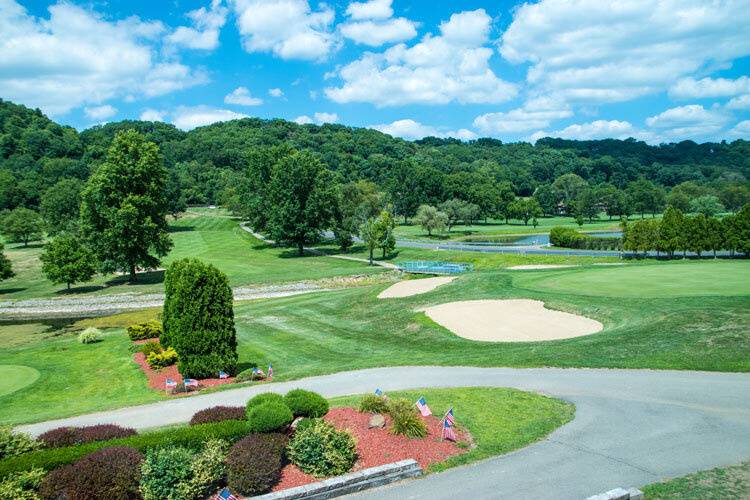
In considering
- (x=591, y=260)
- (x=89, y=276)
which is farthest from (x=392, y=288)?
(x=89, y=276)

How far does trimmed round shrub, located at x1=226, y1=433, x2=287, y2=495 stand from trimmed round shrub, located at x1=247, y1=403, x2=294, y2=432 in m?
0.47

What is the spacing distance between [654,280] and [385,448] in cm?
2638

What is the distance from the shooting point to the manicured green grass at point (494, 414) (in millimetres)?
11805

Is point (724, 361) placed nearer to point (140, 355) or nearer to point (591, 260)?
point (140, 355)

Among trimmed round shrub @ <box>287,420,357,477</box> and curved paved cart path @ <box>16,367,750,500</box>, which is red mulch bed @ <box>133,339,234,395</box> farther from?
trimmed round shrub @ <box>287,420,357,477</box>

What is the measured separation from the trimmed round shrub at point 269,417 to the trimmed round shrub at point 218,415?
694 millimetres

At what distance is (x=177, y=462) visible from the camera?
34.2 feet

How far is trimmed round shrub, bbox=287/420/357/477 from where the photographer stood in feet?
36.4

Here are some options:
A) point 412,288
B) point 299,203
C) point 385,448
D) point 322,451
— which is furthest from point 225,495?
point 299,203

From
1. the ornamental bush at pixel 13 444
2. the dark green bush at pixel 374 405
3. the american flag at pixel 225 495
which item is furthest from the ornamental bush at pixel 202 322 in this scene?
the american flag at pixel 225 495

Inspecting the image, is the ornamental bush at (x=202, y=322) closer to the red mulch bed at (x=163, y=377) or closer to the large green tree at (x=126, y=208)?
the red mulch bed at (x=163, y=377)

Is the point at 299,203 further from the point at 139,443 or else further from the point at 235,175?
the point at 235,175

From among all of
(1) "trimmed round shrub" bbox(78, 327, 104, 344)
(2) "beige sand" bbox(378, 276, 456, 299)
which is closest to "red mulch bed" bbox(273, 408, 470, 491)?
(1) "trimmed round shrub" bbox(78, 327, 104, 344)

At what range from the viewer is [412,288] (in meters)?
37.7
